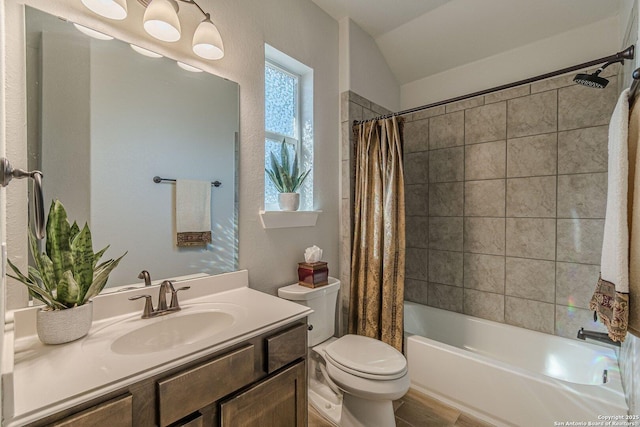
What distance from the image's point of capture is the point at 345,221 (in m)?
2.18

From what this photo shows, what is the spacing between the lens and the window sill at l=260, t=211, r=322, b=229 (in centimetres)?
166

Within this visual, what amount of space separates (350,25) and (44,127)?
201 centimetres

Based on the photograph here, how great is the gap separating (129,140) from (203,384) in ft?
3.24

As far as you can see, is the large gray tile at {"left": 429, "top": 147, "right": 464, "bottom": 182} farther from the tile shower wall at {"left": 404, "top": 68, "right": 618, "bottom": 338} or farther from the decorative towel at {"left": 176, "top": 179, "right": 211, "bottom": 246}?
the decorative towel at {"left": 176, "top": 179, "right": 211, "bottom": 246}

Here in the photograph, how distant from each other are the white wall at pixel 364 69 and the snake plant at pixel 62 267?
1.90 metres

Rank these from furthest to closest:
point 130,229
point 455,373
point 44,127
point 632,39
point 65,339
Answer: point 455,373 → point 632,39 → point 130,229 → point 44,127 → point 65,339


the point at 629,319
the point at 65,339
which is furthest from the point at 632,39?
the point at 65,339

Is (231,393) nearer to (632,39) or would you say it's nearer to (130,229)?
(130,229)

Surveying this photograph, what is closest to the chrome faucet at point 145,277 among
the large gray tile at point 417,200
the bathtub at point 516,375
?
the bathtub at point 516,375

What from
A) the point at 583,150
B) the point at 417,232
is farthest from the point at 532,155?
the point at 417,232

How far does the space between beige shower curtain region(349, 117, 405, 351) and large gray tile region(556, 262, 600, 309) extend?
3.63ft

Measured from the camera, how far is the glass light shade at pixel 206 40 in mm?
1290

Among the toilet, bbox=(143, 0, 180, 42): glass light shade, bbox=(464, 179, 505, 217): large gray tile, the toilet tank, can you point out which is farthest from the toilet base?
bbox=(143, 0, 180, 42): glass light shade

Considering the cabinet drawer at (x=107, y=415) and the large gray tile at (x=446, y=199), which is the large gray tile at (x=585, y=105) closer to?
the large gray tile at (x=446, y=199)
